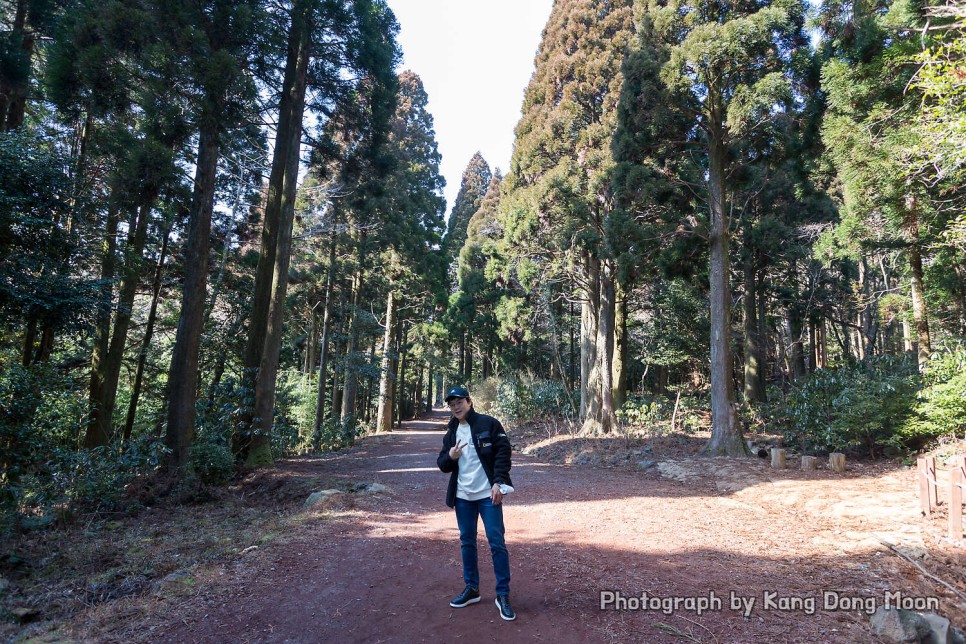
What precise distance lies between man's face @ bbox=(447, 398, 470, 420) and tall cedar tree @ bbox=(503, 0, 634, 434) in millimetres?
10861

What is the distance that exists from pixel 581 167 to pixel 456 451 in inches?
518

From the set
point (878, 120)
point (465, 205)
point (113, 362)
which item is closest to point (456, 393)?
point (113, 362)

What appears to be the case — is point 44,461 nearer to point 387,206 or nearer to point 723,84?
point 387,206

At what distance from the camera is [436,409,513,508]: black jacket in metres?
3.65

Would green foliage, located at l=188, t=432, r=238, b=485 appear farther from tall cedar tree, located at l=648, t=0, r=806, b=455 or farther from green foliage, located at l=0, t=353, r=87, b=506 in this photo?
tall cedar tree, located at l=648, t=0, r=806, b=455

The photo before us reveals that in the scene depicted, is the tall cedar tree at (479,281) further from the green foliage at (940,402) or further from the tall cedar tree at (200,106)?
the green foliage at (940,402)

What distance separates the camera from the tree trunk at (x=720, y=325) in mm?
10680

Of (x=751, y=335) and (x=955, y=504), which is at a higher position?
(x=751, y=335)

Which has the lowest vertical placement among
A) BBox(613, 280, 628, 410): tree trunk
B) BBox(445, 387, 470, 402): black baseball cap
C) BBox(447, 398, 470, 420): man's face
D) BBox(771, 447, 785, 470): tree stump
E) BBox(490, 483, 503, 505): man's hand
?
BBox(771, 447, 785, 470): tree stump

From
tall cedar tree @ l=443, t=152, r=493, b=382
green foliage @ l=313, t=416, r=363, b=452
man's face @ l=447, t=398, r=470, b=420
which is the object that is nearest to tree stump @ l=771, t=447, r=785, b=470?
man's face @ l=447, t=398, r=470, b=420

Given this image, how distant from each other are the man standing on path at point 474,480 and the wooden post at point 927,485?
17.4 feet

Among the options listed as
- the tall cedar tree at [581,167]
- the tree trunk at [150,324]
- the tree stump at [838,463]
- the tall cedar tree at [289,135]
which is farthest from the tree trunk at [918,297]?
the tree trunk at [150,324]

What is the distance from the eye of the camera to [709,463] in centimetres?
1001

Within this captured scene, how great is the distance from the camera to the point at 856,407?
9266 mm
